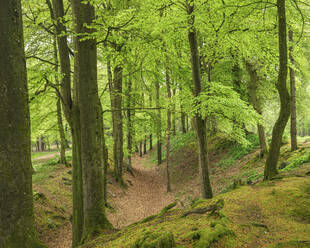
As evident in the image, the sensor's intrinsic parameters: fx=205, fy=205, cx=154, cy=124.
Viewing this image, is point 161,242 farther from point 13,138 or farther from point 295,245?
point 13,138

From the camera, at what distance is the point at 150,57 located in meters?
7.10

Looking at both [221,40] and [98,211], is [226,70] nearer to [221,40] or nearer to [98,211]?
[221,40]

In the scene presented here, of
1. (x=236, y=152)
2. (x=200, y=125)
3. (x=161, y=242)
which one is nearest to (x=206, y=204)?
(x=161, y=242)

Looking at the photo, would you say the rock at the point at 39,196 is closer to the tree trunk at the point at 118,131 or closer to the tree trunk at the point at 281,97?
the tree trunk at the point at 118,131

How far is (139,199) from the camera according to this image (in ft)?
42.4

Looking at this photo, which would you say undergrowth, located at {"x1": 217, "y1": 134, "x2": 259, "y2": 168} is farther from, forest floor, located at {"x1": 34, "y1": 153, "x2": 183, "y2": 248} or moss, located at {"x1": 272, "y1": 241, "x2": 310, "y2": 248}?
moss, located at {"x1": 272, "y1": 241, "x2": 310, "y2": 248}

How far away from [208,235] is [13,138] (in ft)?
11.0

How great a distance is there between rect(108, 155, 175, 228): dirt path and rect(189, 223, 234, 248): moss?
6.33 meters

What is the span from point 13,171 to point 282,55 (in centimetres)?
664

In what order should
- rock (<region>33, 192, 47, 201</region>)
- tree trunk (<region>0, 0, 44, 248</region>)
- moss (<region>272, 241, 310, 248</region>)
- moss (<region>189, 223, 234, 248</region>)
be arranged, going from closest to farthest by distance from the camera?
moss (<region>272, 241, 310, 248</region>) → moss (<region>189, 223, 234, 248</region>) → tree trunk (<region>0, 0, 44, 248</region>) → rock (<region>33, 192, 47, 201</region>)

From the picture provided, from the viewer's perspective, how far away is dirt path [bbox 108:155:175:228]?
32.7 feet

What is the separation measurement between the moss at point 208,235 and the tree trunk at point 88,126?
9.71 ft

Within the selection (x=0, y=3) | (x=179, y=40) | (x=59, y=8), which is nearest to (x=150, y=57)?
(x=179, y=40)

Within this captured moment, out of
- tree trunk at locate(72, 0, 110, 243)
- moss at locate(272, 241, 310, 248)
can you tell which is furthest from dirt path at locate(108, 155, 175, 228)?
moss at locate(272, 241, 310, 248)
